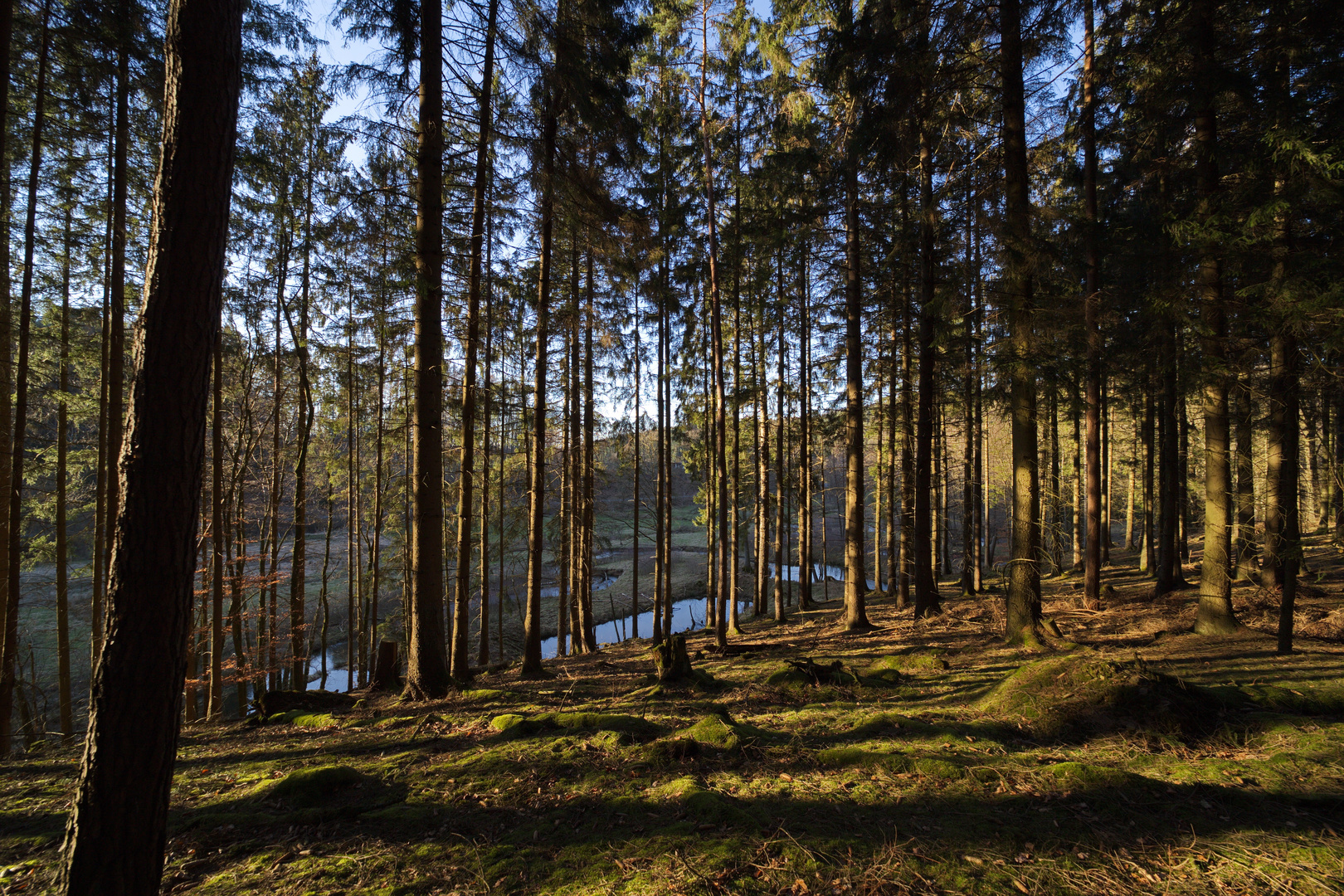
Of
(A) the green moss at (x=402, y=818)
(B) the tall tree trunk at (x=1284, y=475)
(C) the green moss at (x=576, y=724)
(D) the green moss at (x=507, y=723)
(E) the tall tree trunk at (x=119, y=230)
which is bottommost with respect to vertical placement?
(D) the green moss at (x=507, y=723)

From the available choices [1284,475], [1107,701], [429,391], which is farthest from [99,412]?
[1284,475]

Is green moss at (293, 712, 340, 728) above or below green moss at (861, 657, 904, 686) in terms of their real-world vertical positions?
below

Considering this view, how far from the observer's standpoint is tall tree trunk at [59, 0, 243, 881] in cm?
241

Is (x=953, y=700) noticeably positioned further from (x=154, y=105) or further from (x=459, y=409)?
(x=154, y=105)

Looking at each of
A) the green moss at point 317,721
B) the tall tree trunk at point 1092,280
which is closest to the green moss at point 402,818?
the green moss at point 317,721

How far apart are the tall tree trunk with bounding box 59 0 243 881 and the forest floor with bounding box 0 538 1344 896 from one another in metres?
0.77

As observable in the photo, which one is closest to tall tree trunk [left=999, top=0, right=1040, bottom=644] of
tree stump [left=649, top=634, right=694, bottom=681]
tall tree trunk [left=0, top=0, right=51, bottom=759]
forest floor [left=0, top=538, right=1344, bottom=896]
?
forest floor [left=0, top=538, right=1344, bottom=896]

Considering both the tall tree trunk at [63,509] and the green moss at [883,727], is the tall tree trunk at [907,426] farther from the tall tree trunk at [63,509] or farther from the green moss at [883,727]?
the tall tree trunk at [63,509]

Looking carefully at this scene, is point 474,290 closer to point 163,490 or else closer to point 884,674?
point 163,490

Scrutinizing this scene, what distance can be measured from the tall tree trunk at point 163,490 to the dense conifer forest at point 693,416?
20mm

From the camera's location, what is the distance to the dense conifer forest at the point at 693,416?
274 centimetres

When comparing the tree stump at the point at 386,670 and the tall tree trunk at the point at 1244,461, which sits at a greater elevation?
the tall tree trunk at the point at 1244,461

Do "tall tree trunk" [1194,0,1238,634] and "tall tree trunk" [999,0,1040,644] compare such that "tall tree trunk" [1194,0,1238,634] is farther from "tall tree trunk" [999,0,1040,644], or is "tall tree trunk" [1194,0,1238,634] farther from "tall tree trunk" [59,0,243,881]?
"tall tree trunk" [59,0,243,881]

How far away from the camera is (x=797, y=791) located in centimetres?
370
